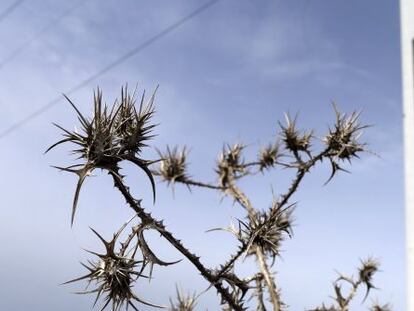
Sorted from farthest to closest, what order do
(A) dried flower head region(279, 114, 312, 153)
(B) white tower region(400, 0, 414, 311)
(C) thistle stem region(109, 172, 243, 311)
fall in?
(A) dried flower head region(279, 114, 312, 153)
(C) thistle stem region(109, 172, 243, 311)
(B) white tower region(400, 0, 414, 311)

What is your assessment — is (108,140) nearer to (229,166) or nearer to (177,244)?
(177,244)

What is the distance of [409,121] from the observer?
2.98 feet

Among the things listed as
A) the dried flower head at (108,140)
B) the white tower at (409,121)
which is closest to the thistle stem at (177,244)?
the dried flower head at (108,140)

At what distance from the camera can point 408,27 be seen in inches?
38.7

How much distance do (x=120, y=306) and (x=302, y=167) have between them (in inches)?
54.0

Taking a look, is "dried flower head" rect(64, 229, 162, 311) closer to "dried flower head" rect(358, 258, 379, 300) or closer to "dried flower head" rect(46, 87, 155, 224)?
"dried flower head" rect(46, 87, 155, 224)

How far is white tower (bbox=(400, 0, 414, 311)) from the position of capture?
84 cm

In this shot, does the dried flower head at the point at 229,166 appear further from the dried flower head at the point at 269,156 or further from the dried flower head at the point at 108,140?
the dried flower head at the point at 108,140

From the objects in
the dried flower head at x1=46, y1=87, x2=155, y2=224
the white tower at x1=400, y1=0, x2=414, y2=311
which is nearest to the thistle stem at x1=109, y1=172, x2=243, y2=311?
the dried flower head at x1=46, y1=87, x2=155, y2=224

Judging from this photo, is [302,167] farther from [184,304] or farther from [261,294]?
[184,304]

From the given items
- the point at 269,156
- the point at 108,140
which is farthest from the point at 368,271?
the point at 108,140

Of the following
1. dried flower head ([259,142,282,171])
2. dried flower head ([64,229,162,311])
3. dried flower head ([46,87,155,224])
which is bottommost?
dried flower head ([64,229,162,311])

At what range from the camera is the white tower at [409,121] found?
84 cm

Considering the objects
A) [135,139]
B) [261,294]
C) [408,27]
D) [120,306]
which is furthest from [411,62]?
[261,294]
